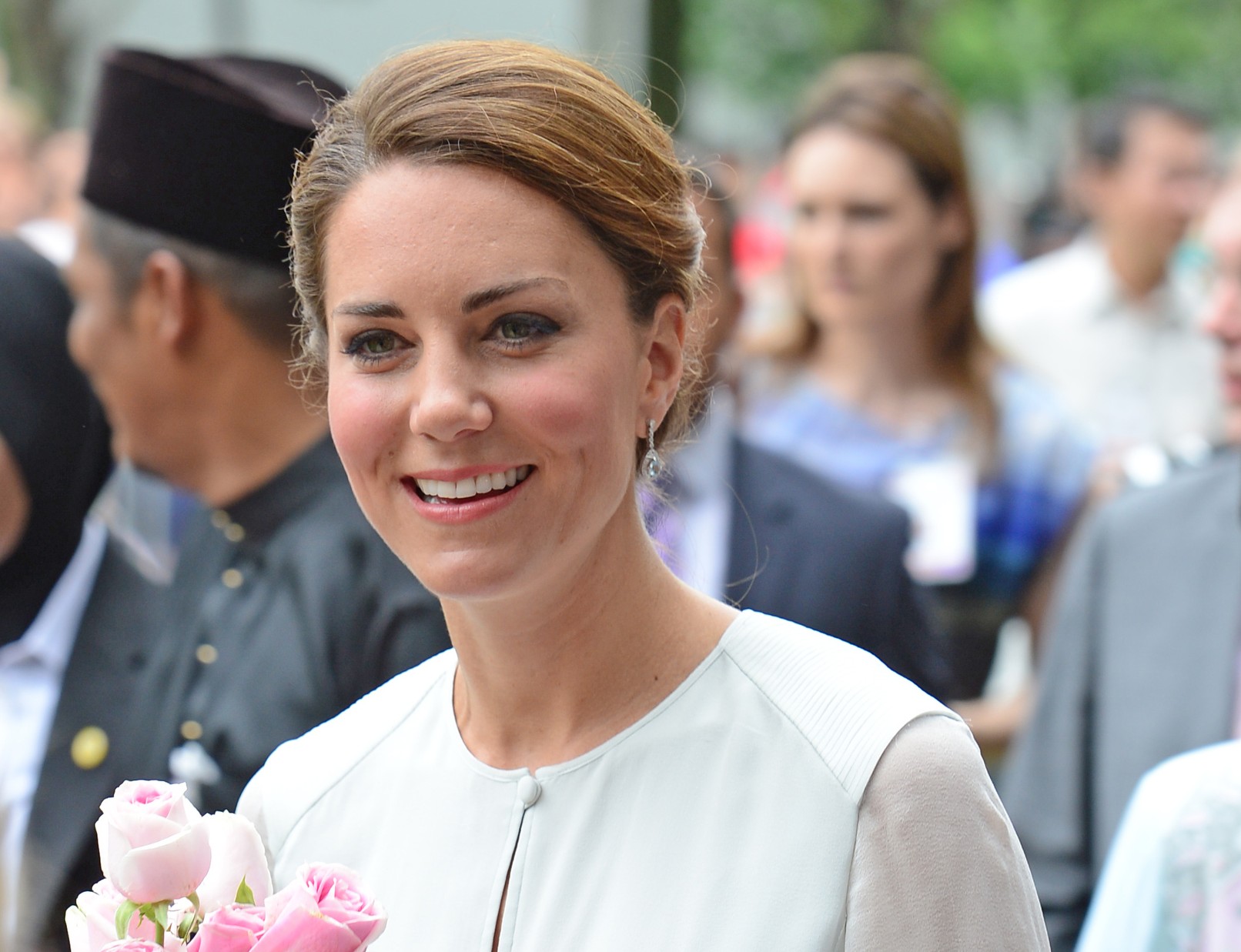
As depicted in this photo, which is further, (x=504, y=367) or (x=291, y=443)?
(x=291, y=443)

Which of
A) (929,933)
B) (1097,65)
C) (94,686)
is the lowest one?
(94,686)

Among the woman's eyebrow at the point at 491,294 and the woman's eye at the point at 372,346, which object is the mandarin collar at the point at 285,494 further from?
the woman's eyebrow at the point at 491,294

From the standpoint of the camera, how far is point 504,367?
1654 millimetres

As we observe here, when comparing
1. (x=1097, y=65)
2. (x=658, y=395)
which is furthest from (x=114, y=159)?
(x=1097, y=65)

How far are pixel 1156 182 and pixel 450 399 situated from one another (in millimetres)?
5934

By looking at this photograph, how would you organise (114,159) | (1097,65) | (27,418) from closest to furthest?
1. (114,159)
2. (27,418)
3. (1097,65)

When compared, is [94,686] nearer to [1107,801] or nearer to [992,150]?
[1107,801]

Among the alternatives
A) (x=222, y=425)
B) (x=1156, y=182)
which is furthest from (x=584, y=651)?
(x=1156, y=182)

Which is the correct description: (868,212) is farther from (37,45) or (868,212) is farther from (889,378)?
(37,45)

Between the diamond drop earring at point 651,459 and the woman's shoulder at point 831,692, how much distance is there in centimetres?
21

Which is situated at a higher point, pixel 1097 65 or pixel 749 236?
pixel 1097 65

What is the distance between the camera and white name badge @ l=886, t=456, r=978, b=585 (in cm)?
429

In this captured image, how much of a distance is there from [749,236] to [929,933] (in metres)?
8.45

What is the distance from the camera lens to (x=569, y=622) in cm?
182
